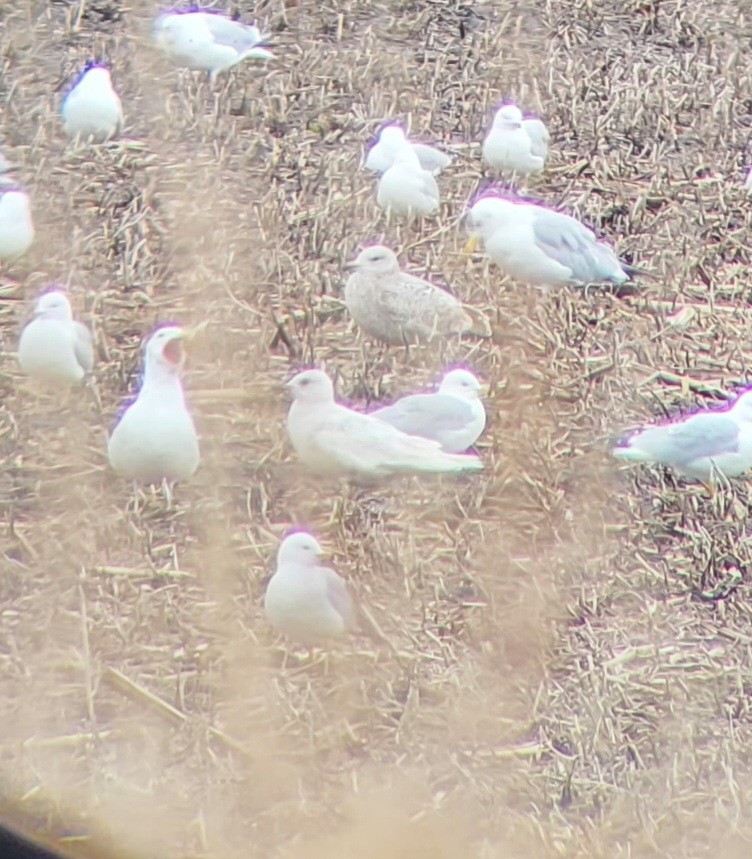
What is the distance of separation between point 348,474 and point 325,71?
2.75 ft

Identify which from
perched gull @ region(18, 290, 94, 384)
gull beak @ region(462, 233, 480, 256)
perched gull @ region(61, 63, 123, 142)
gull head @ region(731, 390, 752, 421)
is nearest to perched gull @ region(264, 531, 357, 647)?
perched gull @ region(18, 290, 94, 384)

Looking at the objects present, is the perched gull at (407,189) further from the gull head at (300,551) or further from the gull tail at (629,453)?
the gull head at (300,551)

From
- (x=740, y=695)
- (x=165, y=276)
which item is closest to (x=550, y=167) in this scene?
(x=165, y=276)

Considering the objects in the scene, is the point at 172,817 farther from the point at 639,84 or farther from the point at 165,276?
the point at 639,84

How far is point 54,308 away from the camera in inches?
55.9

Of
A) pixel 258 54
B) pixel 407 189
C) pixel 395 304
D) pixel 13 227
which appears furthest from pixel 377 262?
pixel 258 54

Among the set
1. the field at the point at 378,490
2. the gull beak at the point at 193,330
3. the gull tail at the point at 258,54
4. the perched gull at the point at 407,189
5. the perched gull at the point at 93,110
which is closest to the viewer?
the field at the point at 378,490

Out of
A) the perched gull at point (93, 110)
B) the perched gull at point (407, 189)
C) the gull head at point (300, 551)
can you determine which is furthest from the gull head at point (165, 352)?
the perched gull at point (93, 110)

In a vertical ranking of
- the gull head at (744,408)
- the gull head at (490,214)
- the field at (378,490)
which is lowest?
the field at (378,490)

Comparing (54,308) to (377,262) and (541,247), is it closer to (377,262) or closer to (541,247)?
(377,262)

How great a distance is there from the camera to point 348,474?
1.33 metres

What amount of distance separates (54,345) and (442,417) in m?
0.42

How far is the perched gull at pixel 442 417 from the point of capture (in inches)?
51.8

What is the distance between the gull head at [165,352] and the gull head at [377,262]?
27 cm
